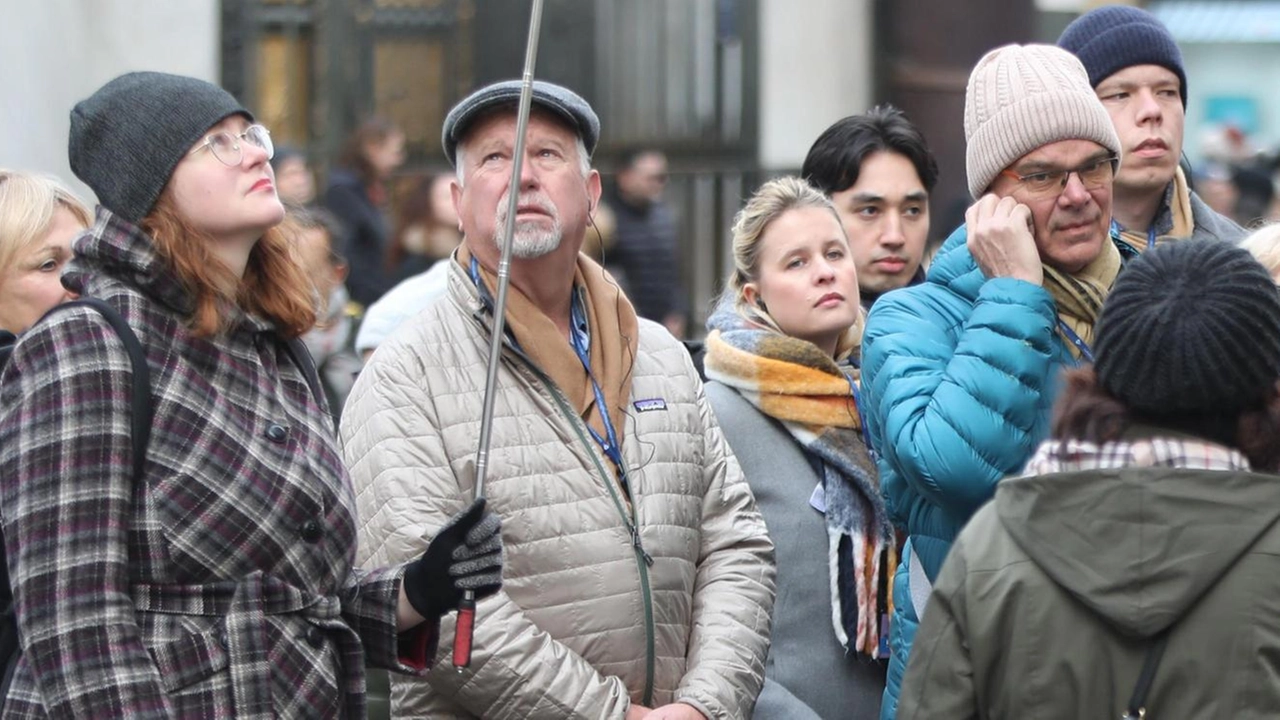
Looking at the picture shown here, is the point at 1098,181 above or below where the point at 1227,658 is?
above

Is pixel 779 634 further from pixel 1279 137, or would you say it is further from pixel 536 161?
pixel 1279 137

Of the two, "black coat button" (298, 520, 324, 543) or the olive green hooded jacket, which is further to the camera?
"black coat button" (298, 520, 324, 543)

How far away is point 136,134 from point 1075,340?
1596mm

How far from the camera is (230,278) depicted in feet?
10.8

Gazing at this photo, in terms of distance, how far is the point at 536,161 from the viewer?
3.91m

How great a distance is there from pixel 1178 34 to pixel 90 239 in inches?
775

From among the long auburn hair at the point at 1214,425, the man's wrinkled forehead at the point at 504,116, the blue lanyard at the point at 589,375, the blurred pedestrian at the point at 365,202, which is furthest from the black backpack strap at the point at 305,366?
the blurred pedestrian at the point at 365,202

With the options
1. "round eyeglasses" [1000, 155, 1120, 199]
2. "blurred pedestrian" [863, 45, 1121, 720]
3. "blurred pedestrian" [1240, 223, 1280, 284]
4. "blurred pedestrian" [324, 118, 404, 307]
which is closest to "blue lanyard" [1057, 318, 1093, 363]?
"blurred pedestrian" [863, 45, 1121, 720]

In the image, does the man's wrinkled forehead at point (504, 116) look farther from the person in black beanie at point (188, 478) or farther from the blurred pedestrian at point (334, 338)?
the blurred pedestrian at point (334, 338)

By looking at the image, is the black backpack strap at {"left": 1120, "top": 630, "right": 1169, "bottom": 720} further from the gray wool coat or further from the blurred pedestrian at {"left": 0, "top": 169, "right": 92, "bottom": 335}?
the blurred pedestrian at {"left": 0, "top": 169, "right": 92, "bottom": 335}

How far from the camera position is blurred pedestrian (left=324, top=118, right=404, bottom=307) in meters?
9.20

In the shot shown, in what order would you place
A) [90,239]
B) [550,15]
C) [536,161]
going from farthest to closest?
[550,15], [536,161], [90,239]

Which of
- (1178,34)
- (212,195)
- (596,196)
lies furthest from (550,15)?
(1178,34)

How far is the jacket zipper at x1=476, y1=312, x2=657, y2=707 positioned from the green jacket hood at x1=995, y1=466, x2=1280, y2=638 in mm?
1144
